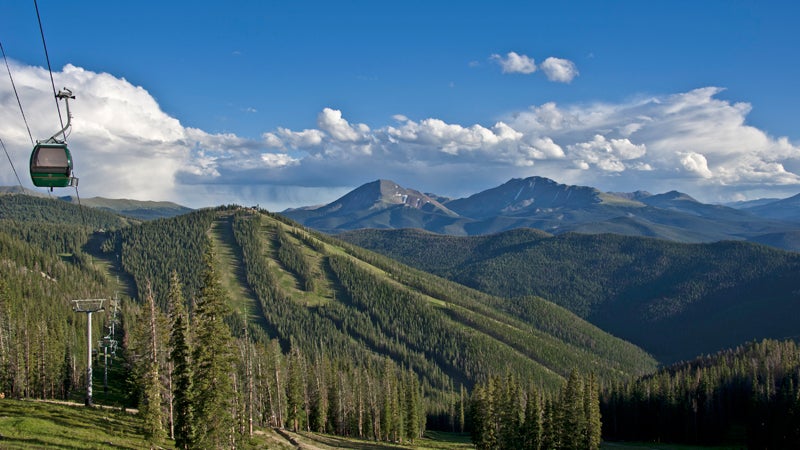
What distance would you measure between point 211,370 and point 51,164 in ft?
81.6

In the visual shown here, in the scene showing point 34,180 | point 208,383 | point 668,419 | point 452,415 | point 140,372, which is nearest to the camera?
point 34,180

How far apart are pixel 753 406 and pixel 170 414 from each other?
5076 inches

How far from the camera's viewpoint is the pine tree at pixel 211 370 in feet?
140

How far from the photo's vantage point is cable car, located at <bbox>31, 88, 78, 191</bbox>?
22.8 metres

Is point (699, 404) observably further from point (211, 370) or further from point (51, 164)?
point (51, 164)

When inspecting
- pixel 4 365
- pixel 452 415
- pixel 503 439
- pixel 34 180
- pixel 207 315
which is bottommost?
pixel 452 415

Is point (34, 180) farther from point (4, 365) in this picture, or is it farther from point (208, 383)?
point (4, 365)

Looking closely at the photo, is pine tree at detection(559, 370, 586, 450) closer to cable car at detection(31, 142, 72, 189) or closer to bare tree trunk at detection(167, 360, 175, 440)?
bare tree trunk at detection(167, 360, 175, 440)

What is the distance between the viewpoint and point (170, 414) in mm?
51844

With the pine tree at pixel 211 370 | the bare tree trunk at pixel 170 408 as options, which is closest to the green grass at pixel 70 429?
the bare tree trunk at pixel 170 408

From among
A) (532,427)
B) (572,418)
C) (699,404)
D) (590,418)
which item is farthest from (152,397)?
(699,404)

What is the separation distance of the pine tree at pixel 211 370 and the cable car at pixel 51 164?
21.9m

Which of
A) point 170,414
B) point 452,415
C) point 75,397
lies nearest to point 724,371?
point 452,415

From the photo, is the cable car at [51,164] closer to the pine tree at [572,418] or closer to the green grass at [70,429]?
the green grass at [70,429]
